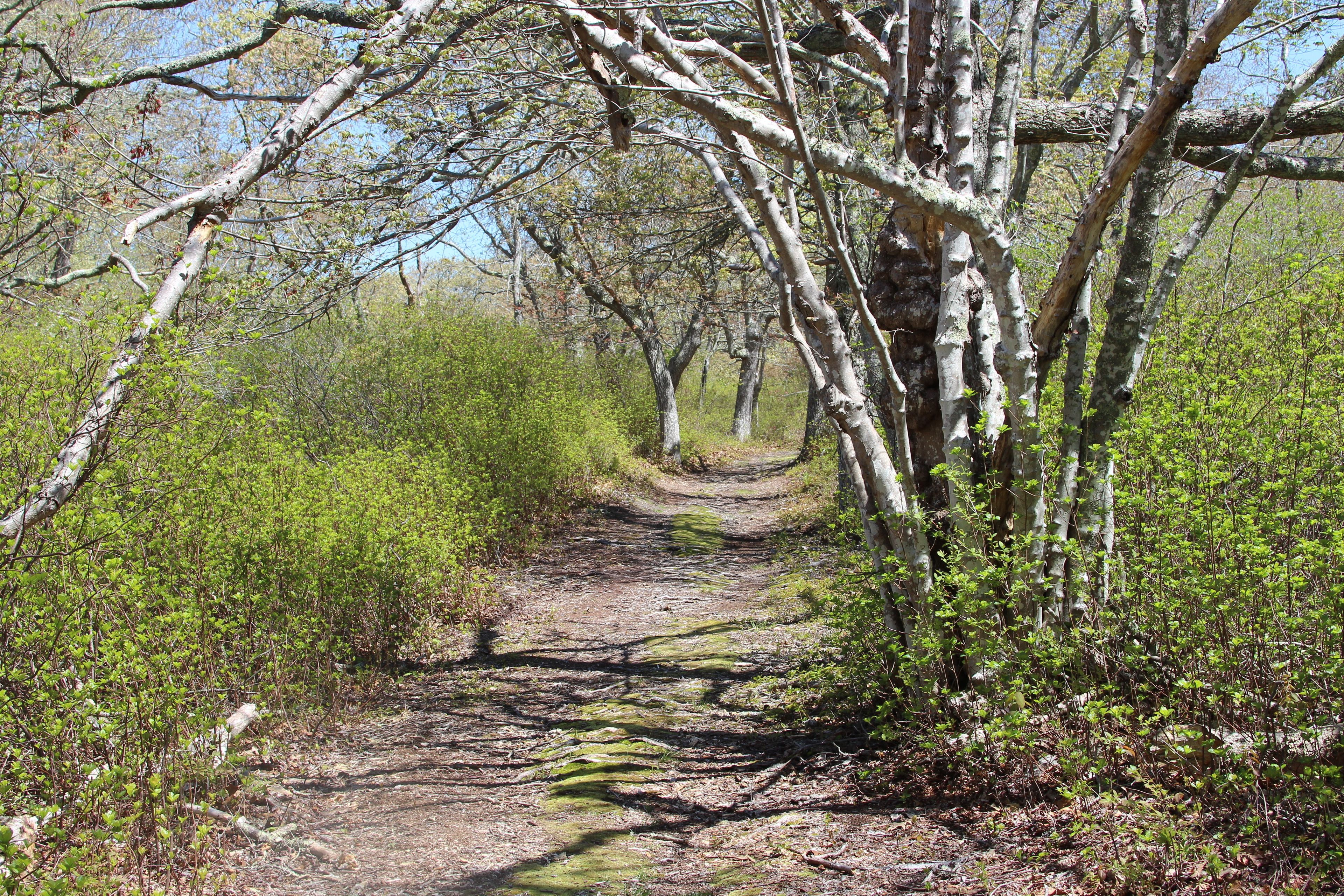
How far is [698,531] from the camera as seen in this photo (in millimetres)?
11836

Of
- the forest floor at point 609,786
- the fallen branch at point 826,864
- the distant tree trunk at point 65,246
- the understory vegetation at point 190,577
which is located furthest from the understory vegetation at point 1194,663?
the distant tree trunk at point 65,246


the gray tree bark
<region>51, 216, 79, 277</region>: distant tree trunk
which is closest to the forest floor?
the gray tree bark

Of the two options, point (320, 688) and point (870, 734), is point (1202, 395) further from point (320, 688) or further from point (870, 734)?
point (320, 688)

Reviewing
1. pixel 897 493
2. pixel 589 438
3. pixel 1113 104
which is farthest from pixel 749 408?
pixel 897 493

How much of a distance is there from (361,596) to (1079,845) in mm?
4917

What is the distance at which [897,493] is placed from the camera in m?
4.01

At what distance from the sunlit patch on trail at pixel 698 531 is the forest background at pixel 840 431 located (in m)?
3.38

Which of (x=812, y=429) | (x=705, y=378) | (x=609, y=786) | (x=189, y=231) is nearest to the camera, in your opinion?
(x=189, y=231)

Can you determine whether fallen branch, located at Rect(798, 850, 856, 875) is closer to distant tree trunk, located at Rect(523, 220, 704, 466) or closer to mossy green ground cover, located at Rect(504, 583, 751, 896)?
mossy green ground cover, located at Rect(504, 583, 751, 896)

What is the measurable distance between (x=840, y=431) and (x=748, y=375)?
20433 millimetres

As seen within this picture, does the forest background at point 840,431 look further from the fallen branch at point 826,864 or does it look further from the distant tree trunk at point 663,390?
the distant tree trunk at point 663,390

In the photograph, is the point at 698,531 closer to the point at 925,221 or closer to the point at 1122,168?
the point at 925,221

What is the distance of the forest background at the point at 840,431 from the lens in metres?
2.98

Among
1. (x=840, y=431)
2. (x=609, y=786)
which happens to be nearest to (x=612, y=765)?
(x=609, y=786)
